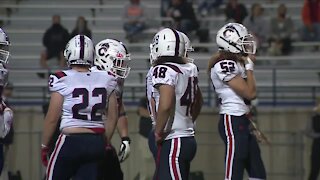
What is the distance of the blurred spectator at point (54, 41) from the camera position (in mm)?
17969

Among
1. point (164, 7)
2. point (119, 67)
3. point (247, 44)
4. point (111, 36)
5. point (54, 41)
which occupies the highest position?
point (164, 7)

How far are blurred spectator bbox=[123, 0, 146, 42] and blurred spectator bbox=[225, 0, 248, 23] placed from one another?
1.48 meters

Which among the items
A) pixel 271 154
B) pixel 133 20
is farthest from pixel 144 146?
pixel 133 20

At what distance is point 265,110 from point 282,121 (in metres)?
0.30

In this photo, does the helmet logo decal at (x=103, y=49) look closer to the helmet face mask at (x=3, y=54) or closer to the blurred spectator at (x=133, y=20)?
the helmet face mask at (x=3, y=54)

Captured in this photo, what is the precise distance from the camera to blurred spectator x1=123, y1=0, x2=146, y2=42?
18578mm

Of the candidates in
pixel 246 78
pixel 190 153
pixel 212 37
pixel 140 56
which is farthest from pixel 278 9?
pixel 190 153

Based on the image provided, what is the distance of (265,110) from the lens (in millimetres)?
15805

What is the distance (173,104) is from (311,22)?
381 inches

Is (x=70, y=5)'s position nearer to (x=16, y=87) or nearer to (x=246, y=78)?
(x=16, y=87)

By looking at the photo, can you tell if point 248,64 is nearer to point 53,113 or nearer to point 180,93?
point 180,93

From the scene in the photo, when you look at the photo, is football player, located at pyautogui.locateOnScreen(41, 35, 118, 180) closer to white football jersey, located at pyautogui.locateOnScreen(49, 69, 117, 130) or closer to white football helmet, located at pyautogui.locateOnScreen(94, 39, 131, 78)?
white football jersey, located at pyautogui.locateOnScreen(49, 69, 117, 130)

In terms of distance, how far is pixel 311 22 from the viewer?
60.3 ft

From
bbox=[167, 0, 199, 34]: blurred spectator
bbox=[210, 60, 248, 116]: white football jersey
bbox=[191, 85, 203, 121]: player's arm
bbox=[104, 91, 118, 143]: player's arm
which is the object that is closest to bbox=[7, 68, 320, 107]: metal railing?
bbox=[167, 0, 199, 34]: blurred spectator
